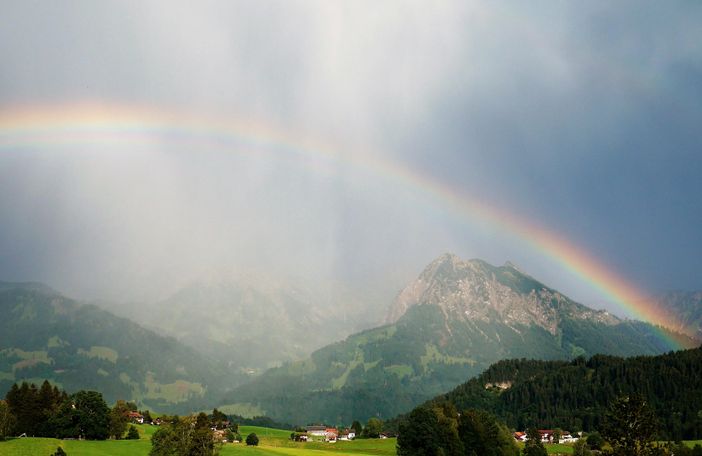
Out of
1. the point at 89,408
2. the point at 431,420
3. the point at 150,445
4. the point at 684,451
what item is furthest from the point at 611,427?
the point at 89,408

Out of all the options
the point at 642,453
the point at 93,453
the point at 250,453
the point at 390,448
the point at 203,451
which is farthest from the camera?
the point at 390,448

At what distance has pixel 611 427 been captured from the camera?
229 ft

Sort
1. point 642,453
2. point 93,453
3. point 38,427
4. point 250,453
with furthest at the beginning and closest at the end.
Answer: point 38,427, point 250,453, point 93,453, point 642,453

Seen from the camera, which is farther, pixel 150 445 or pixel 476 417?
pixel 476 417

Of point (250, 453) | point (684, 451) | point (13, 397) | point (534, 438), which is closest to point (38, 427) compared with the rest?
point (13, 397)

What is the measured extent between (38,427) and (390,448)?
10933cm

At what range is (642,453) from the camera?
221 ft

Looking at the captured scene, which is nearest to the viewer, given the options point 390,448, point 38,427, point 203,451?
point 203,451

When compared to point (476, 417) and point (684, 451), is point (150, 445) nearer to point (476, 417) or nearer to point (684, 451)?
point (476, 417)

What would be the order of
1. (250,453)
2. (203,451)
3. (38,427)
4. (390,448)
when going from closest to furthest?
(203,451) → (250,453) → (38,427) → (390,448)

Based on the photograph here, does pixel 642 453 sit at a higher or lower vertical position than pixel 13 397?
lower

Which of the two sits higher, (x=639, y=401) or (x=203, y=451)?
(x=639, y=401)

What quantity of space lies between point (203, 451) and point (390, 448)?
9071cm

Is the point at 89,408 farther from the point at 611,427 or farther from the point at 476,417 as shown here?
the point at 611,427
